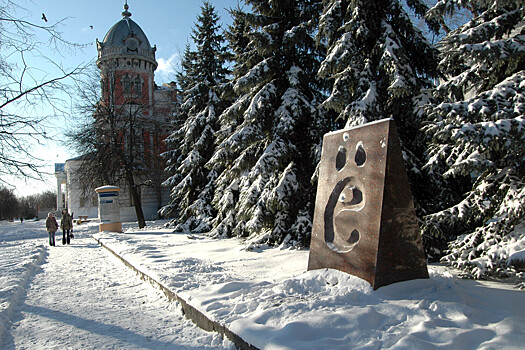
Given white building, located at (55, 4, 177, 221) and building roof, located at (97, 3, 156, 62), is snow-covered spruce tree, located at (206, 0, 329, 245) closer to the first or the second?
white building, located at (55, 4, 177, 221)

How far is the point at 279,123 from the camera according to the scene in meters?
10.0

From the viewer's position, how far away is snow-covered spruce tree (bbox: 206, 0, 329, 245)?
31.8ft

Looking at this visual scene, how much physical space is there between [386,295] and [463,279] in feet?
5.80

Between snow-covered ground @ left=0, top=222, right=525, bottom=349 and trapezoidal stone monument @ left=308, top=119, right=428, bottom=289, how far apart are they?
21cm

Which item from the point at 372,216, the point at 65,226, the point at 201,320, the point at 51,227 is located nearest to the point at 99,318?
the point at 201,320

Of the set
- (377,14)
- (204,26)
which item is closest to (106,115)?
(204,26)

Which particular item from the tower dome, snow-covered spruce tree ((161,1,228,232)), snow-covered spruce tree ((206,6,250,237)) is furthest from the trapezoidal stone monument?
the tower dome

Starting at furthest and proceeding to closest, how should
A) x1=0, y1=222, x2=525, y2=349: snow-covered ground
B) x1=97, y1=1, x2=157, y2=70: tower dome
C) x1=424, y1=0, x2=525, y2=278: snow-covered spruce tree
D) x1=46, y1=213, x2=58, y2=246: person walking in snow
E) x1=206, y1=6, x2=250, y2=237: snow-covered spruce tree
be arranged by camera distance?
x1=97, y1=1, x2=157, y2=70: tower dome → x1=46, y1=213, x2=58, y2=246: person walking in snow → x1=206, y1=6, x2=250, y2=237: snow-covered spruce tree → x1=424, y1=0, x2=525, y2=278: snow-covered spruce tree → x1=0, y1=222, x2=525, y2=349: snow-covered ground

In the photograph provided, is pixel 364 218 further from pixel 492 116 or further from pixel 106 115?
pixel 106 115

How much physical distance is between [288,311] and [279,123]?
6798mm

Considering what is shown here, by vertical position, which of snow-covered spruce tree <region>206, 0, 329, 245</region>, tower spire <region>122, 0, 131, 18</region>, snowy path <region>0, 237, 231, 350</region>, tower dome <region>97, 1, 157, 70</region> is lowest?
snowy path <region>0, 237, 231, 350</region>

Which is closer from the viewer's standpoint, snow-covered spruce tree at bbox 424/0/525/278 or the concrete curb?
the concrete curb

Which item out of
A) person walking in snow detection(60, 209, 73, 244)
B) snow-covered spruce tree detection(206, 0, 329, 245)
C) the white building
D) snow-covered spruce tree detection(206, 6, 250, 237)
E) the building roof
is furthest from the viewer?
the building roof

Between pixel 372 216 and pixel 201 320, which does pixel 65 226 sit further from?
pixel 372 216
